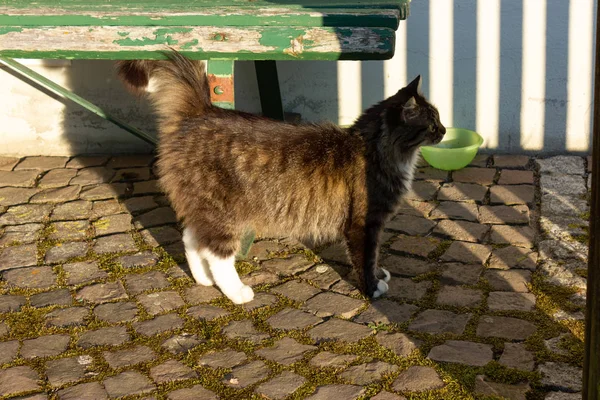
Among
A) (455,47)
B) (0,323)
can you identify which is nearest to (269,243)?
(0,323)

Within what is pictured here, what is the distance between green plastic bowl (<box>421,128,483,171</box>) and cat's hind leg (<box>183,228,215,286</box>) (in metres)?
2.01

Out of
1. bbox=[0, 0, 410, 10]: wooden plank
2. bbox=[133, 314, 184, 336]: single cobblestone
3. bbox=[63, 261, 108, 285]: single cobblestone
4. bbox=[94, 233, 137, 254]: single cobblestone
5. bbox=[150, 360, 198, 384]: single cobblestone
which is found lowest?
bbox=[150, 360, 198, 384]: single cobblestone

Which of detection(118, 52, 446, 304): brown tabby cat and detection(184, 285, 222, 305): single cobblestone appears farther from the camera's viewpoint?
detection(184, 285, 222, 305): single cobblestone

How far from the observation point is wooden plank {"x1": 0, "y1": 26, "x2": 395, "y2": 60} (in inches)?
161

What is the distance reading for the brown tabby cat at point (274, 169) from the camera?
418 cm

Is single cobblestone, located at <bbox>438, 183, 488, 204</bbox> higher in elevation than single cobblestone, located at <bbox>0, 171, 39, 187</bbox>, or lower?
lower

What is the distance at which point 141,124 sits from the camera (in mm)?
6359

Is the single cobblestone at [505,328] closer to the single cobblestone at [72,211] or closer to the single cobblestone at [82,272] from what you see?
the single cobblestone at [82,272]

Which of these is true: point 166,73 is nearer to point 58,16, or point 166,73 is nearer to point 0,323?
point 58,16

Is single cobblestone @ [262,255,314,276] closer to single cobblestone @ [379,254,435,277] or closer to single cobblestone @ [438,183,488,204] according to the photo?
single cobblestone @ [379,254,435,277]

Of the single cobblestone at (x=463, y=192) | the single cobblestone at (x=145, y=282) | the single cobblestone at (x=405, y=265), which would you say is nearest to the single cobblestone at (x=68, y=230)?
the single cobblestone at (x=145, y=282)

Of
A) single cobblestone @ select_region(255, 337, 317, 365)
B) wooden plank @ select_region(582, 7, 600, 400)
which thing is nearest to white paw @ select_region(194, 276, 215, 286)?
single cobblestone @ select_region(255, 337, 317, 365)

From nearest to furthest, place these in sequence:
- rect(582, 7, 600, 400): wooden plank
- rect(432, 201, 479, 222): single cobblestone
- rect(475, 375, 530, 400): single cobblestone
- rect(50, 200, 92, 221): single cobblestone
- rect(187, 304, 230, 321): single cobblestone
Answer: rect(582, 7, 600, 400): wooden plank < rect(475, 375, 530, 400): single cobblestone < rect(187, 304, 230, 321): single cobblestone < rect(432, 201, 479, 222): single cobblestone < rect(50, 200, 92, 221): single cobblestone

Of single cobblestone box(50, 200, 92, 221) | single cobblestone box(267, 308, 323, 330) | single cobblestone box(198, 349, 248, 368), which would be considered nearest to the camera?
single cobblestone box(198, 349, 248, 368)
